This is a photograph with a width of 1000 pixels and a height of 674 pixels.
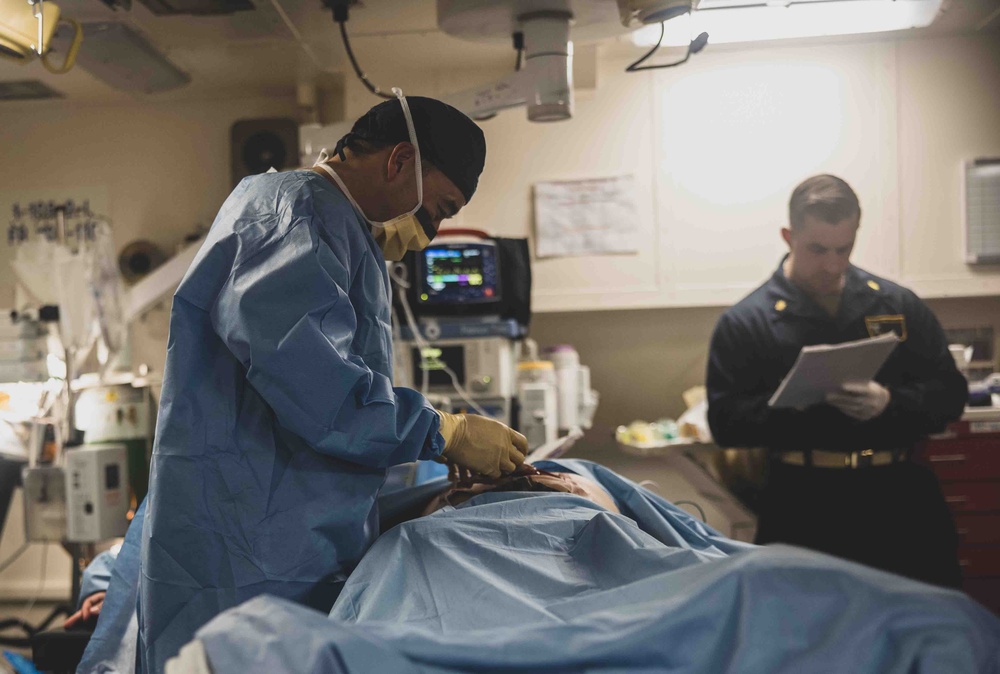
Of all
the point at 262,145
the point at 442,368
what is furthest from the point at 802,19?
the point at 262,145

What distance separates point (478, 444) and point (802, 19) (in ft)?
8.15

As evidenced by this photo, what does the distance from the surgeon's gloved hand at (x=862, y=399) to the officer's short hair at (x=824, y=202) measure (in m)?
0.48

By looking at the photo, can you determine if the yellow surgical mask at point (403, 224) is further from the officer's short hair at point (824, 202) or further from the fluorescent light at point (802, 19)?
the fluorescent light at point (802, 19)

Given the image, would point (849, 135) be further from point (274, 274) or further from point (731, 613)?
point (731, 613)

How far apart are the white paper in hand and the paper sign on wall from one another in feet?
5.68

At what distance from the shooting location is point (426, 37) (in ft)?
11.9

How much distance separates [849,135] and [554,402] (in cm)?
191

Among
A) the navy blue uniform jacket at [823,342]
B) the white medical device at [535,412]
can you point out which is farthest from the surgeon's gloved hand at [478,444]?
the white medical device at [535,412]

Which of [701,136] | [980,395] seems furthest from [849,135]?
[980,395]

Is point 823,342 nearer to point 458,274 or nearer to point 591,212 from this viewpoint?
point 458,274

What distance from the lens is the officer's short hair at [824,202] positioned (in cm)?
249

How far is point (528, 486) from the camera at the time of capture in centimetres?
174

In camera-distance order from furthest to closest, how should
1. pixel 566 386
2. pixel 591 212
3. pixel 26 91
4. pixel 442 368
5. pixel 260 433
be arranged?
pixel 26 91, pixel 591 212, pixel 566 386, pixel 442 368, pixel 260 433

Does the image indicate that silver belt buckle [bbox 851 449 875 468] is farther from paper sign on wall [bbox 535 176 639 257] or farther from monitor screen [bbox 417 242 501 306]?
paper sign on wall [bbox 535 176 639 257]
